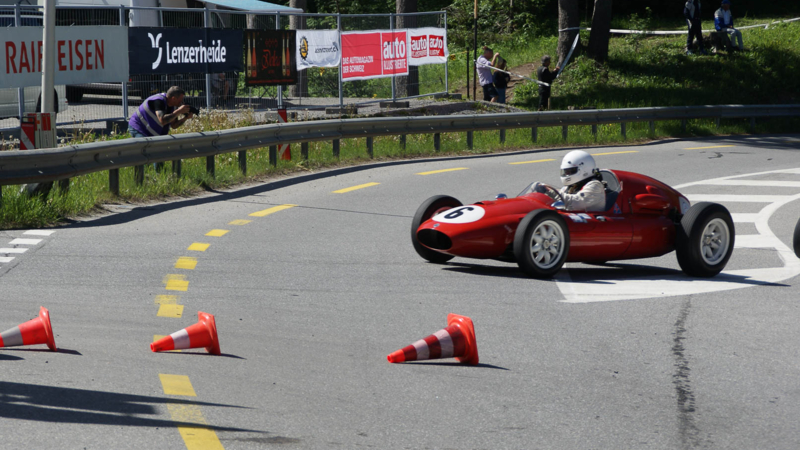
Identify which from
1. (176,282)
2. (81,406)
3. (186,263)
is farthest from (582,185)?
(81,406)

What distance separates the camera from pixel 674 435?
483 cm

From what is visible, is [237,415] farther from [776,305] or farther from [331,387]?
[776,305]

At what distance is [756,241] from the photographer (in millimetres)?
11195

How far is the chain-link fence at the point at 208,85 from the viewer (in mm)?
19516

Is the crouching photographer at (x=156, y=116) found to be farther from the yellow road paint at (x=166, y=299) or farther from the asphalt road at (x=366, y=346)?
the yellow road paint at (x=166, y=299)

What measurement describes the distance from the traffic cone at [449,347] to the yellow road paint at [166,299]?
2.08 m

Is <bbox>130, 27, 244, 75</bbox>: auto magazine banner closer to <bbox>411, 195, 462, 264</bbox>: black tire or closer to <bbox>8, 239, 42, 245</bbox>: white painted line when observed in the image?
<bbox>8, 239, 42, 245</bbox>: white painted line

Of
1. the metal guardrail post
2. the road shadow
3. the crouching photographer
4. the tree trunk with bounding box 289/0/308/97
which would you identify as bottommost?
the road shadow

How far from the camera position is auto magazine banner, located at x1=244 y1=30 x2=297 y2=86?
73.6 feet

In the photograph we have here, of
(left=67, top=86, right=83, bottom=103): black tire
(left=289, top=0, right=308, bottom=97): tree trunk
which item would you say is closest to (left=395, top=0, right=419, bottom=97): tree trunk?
(left=289, top=0, right=308, bottom=97): tree trunk

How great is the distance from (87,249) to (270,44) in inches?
560

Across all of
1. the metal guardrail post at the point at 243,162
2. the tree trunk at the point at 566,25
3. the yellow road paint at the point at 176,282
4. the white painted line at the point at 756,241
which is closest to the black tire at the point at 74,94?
the metal guardrail post at the point at 243,162

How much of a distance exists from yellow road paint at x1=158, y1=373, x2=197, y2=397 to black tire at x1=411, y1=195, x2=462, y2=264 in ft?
13.3

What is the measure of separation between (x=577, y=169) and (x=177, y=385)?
499 cm
